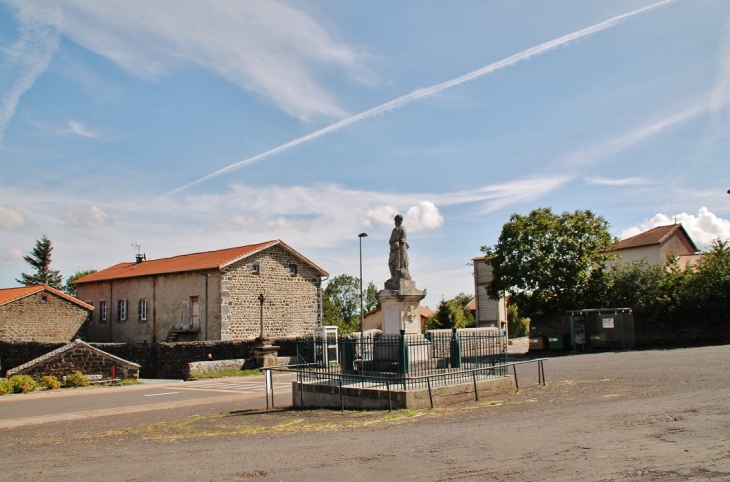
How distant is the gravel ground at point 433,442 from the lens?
6.34m

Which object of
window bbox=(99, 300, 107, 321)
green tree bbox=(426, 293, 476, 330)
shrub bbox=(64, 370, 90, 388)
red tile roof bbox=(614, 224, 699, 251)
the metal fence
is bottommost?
shrub bbox=(64, 370, 90, 388)

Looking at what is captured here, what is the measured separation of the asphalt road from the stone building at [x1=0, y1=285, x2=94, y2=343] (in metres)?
15.7

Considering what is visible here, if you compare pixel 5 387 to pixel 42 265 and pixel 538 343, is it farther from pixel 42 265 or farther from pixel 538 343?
pixel 42 265

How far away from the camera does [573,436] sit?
24.9 feet

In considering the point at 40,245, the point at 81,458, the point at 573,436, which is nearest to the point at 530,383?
the point at 573,436

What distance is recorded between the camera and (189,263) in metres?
35.7

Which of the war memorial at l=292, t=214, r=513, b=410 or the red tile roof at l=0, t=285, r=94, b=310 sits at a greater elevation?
the red tile roof at l=0, t=285, r=94, b=310

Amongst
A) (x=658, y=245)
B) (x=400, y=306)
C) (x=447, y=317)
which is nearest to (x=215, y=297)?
(x=400, y=306)

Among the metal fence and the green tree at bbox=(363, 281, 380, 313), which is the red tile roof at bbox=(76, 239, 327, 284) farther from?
the green tree at bbox=(363, 281, 380, 313)

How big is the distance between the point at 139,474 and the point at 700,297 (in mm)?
28185

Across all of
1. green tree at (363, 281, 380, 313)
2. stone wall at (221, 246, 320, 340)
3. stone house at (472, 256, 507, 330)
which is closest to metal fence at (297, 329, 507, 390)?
stone wall at (221, 246, 320, 340)

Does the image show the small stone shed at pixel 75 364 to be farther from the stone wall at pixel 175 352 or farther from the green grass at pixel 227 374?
the stone wall at pixel 175 352

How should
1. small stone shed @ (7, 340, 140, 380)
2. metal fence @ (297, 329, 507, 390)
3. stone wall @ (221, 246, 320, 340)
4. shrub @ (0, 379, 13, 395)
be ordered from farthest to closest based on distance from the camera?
stone wall @ (221, 246, 320, 340), small stone shed @ (7, 340, 140, 380), shrub @ (0, 379, 13, 395), metal fence @ (297, 329, 507, 390)

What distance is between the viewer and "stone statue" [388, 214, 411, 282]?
1527cm
